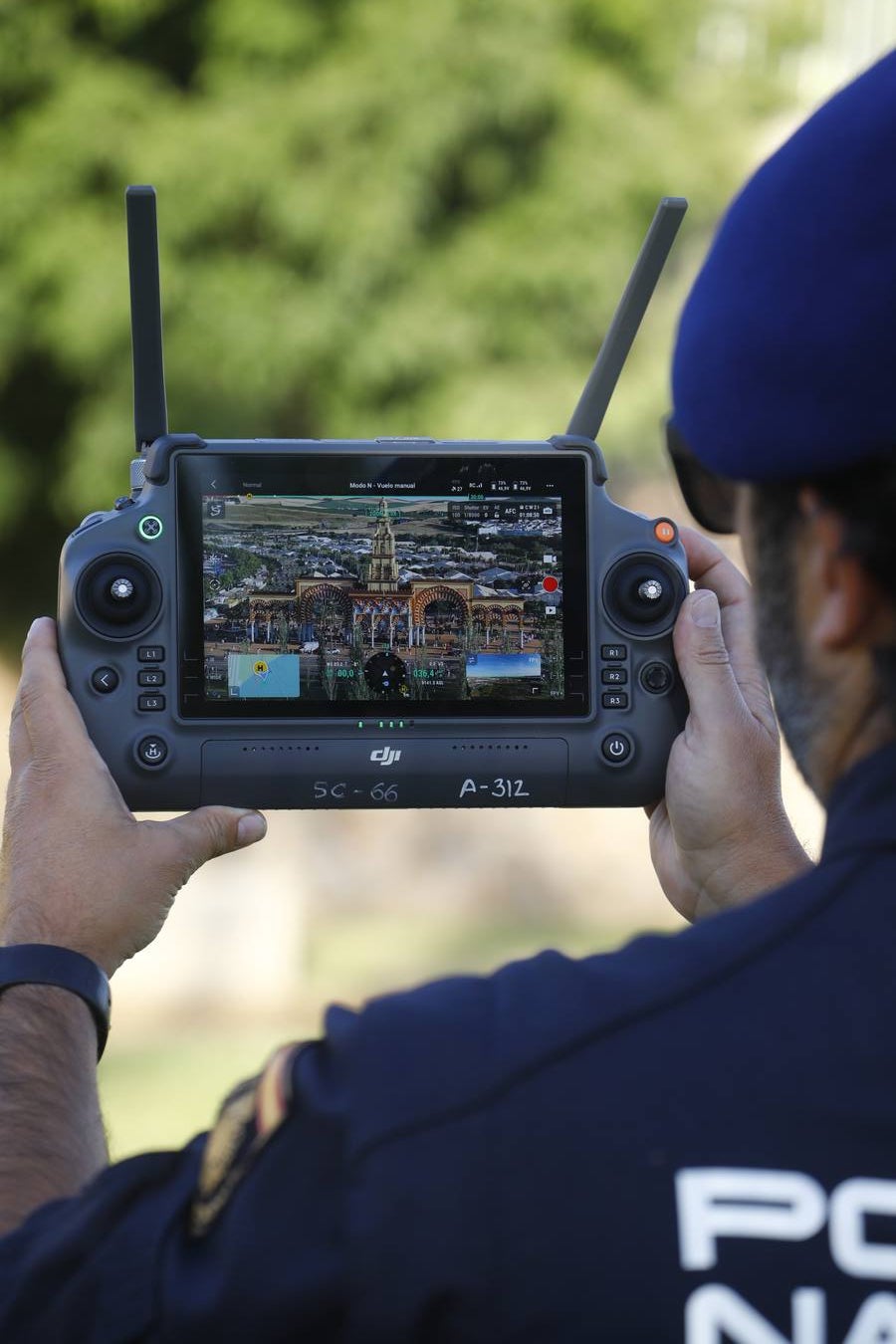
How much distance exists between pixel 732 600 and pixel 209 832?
75cm

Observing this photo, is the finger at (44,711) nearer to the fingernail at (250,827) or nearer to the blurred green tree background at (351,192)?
the fingernail at (250,827)

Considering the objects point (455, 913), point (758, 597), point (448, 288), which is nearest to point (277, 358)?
point (448, 288)

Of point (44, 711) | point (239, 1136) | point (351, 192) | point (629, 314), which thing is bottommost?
point (239, 1136)

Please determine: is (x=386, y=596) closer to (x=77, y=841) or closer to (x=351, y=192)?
(x=77, y=841)

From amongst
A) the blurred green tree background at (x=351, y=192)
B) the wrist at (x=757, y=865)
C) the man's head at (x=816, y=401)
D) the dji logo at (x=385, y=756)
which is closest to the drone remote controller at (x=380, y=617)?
the dji logo at (x=385, y=756)

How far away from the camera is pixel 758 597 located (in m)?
1.20

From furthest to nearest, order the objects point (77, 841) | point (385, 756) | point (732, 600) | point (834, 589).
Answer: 1. point (732, 600)
2. point (385, 756)
3. point (77, 841)
4. point (834, 589)

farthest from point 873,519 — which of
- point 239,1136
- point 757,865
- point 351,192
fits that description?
point 351,192

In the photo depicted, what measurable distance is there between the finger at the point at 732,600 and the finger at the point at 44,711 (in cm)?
83

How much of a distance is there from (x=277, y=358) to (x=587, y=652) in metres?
6.34

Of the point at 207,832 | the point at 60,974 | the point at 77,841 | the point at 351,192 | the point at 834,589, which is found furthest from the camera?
the point at 351,192

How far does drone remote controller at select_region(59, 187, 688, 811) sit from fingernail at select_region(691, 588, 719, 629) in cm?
3

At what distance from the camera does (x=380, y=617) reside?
1988mm

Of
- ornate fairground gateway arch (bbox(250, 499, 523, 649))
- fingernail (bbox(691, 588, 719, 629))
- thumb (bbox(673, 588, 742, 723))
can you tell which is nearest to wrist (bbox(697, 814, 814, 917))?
thumb (bbox(673, 588, 742, 723))
